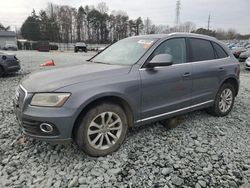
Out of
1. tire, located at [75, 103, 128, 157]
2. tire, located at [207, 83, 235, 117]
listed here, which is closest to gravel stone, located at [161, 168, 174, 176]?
tire, located at [75, 103, 128, 157]

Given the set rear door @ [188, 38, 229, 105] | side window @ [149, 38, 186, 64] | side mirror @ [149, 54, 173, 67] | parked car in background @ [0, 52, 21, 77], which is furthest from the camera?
parked car in background @ [0, 52, 21, 77]

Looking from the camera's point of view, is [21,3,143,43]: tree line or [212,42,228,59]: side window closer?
[212,42,228,59]: side window

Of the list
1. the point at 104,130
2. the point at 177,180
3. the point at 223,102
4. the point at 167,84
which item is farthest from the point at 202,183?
the point at 223,102

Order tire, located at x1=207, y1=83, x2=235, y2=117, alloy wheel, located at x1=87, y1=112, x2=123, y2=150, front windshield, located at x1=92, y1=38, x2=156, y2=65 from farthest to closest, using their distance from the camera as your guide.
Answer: tire, located at x1=207, y1=83, x2=235, y2=117 < front windshield, located at x1=92, y1=38, x2=156, y2=65 < alloy wheel, located at x1=87, y1=112, x2=123, y2=150

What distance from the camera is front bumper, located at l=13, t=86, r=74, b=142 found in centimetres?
279

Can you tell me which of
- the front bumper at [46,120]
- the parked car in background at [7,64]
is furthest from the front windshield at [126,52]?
the parked car in background at [7,64]

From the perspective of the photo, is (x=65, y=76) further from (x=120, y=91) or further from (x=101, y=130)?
(x=101, y=130)

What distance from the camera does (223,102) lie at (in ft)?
15.9

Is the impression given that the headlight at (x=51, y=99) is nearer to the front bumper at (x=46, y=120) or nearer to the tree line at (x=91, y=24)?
the front bumper at (x=46, y=120)

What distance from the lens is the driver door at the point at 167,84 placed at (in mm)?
3490

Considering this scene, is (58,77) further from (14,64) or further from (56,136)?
(14,64)

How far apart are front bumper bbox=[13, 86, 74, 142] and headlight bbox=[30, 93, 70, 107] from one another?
0.17 feet

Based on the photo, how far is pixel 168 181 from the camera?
9.36ft

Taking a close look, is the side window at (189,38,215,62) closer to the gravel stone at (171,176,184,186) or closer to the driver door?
the driver door
